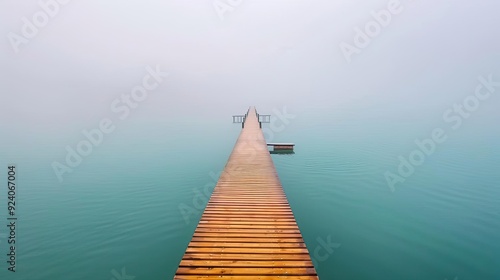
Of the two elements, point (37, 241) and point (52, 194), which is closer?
point (37, 241)

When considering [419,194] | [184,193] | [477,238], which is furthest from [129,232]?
[419,194]

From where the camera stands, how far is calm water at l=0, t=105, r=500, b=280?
866cm

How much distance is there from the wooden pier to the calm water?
312cm

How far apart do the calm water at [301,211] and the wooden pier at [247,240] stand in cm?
312

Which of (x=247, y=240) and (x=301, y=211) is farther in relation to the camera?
(x=301, y=211)

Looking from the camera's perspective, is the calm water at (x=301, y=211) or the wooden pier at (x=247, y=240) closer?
the wooden pier at (x=247, y=240)

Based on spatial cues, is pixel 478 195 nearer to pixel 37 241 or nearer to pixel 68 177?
pixel 37 241

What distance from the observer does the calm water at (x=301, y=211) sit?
28.4 ft

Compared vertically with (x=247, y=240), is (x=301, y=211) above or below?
below

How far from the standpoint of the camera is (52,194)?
14781mm

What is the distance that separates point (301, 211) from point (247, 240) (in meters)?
7.75

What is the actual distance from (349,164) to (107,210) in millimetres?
18255

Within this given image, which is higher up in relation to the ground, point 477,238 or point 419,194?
point 419,194

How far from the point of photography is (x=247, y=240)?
586 centimetres
